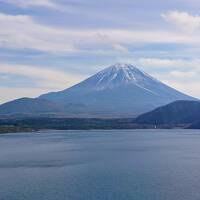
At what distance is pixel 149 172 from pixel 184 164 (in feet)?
23.9

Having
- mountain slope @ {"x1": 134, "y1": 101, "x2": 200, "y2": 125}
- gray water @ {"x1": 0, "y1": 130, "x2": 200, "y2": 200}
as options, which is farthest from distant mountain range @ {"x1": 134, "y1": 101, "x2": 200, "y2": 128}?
gray water @ {"x1": 0, "y1": 130, "x2": 200, "y2": 200}

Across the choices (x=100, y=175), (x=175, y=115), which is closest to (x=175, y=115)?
(x=175, y=115)

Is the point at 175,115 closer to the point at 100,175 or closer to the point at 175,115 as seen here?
the point at 175,115

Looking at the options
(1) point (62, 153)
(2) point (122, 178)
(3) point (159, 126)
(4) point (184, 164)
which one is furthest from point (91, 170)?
(3) point (159, 126)

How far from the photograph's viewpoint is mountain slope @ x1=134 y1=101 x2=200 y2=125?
166625mm

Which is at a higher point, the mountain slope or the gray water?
the mountain slope

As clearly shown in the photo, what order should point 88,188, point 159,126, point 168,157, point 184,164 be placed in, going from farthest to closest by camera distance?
point 159,126, point 168,157, point 184,164, point 88,188

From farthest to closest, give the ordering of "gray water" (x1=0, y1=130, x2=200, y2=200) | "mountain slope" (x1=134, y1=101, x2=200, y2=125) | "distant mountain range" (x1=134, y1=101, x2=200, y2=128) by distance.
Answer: "mountain slope" (x1=134, y1=101, x2=200, y2=125) < "distant mountain range" (x1=134, y1=101, x2=200, y2=128) < "gray water" (x1=0, y1=130, x2=200, y2=200)

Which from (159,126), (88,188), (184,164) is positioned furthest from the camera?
(159,126)

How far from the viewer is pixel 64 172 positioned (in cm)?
4797

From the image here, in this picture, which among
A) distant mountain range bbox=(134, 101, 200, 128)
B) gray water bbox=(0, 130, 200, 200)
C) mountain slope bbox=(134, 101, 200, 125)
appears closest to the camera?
gray water bbox=(0, 130, 200, 200)

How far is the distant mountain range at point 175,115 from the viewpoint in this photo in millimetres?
165137

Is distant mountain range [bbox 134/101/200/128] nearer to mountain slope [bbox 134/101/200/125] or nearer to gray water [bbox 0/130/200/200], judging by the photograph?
mountain slope [bbox 134/101/200/125]

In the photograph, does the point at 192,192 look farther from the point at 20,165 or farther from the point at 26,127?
the point at 26,127
